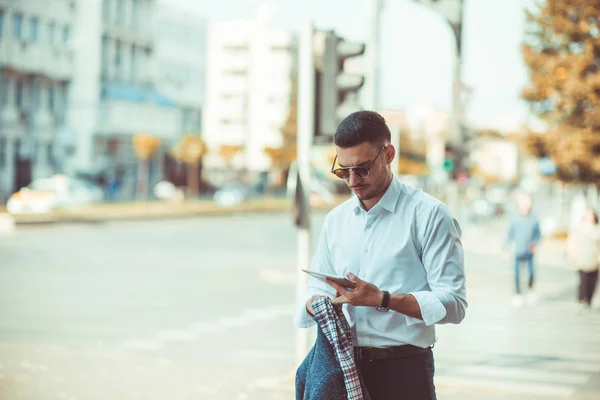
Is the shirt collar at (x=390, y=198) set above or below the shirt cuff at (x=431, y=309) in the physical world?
above

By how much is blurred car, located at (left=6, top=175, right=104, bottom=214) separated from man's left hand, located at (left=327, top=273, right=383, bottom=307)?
124 ft

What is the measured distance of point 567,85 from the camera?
32.2 meters

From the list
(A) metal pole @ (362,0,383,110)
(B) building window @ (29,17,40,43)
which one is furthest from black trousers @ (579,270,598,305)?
(B) building window @ (29,17,40,43)

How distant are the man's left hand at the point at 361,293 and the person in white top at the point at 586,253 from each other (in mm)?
13273

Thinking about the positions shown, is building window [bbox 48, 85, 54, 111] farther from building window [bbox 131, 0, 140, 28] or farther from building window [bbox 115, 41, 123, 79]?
building window [bbox 131, 0, 140, 28]

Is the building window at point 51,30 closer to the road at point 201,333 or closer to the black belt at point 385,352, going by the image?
the road at point 201,333

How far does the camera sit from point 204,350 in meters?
11.0

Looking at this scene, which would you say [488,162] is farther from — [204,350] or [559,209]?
[204,350]

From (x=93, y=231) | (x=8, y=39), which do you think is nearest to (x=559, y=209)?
(x=93, y=231)

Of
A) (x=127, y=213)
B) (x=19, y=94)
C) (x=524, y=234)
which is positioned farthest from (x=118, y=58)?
(x=524, y=234)

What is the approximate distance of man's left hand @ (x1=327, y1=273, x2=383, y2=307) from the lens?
3.29 meters

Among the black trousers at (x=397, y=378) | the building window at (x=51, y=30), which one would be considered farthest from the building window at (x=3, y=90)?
the black trousers at (x=397, y=378)

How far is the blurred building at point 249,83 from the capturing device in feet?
367

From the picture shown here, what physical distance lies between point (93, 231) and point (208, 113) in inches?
3272
